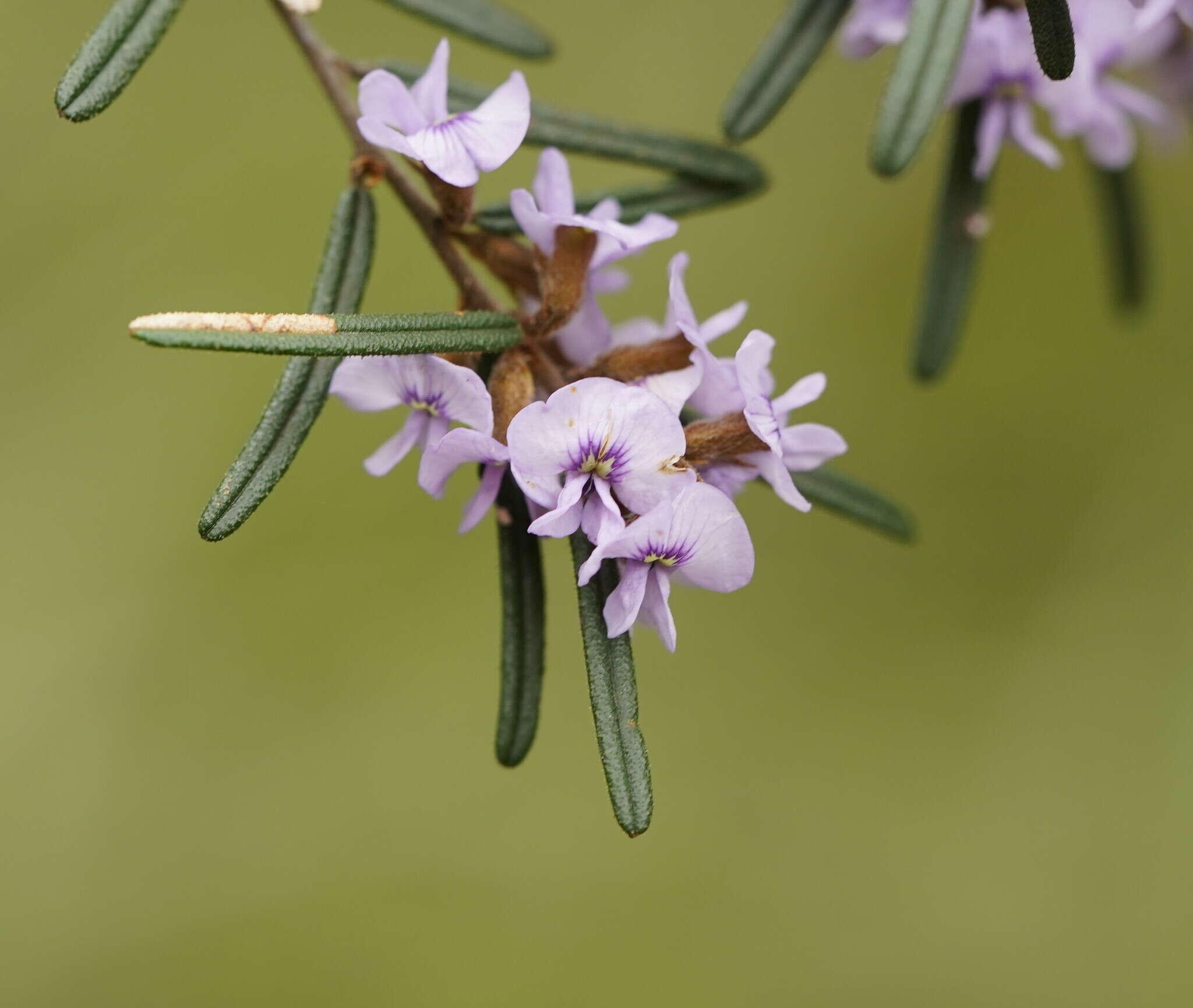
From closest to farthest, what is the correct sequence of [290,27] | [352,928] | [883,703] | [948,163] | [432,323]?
[432,323] < [290,27] < [948,163] < [352,928] < [883,703]

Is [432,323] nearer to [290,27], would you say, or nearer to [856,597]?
[290,27]

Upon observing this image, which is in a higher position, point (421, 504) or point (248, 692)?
point (421, 504)

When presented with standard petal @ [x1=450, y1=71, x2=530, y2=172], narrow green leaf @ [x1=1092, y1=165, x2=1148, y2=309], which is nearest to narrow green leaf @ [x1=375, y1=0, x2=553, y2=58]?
standard petal @ [x1=450, y1=71, x2=530, y2=172]

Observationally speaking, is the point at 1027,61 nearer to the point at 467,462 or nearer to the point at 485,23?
the point at 485,23

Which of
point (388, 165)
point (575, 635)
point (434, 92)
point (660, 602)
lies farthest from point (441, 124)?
point (575, 635)

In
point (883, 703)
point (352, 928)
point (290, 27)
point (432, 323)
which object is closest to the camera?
point (432, 323)

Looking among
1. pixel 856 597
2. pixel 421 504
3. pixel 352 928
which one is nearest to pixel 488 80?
pixel 421 504

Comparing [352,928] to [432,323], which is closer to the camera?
[432,323]
